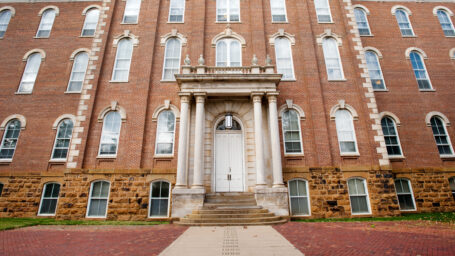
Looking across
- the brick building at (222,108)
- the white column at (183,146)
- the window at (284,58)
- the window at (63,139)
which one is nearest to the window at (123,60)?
the brick building at (222,108)

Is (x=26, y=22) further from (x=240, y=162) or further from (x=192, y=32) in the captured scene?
(x=240, y=162)

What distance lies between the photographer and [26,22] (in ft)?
53.8

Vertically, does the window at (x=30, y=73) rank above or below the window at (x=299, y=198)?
above

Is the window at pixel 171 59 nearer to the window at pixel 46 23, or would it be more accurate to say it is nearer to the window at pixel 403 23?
the window at pixel 46 23

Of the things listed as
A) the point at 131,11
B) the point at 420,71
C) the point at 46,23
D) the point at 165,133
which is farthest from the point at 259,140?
the point at 46,23

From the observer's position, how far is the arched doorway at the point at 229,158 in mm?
11578

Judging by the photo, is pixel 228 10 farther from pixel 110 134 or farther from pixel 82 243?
pixel 82 243

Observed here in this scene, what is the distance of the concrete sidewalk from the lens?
5.04 meters

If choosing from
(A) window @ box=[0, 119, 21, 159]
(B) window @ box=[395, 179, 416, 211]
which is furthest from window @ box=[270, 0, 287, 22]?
(A) window @ box=[0, 119, 21, 159]

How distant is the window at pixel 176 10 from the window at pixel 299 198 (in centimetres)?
1307

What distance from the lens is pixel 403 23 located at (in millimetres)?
16875

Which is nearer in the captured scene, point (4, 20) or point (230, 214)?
point (230, 214)

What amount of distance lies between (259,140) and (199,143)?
9.96 ft

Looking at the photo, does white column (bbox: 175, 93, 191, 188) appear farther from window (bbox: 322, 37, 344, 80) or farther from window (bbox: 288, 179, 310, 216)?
window (bbox: 322, 37, 344, 80)
